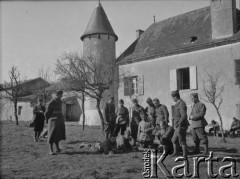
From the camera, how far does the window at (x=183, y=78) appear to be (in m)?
17.1

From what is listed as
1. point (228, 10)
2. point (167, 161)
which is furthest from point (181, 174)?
point (228, 10)

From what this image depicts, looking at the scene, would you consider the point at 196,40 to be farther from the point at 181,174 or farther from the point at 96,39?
the point at 181,174

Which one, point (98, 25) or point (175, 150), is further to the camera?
point (98, 25)

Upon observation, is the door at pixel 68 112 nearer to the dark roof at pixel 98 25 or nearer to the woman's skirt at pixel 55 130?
the dark roof at pixel 98 25

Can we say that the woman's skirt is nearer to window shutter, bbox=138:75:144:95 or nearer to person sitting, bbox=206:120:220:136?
person sitting, bbox=206:120:220:136

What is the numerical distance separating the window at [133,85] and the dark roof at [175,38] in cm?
130

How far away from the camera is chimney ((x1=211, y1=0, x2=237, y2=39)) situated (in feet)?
53.4

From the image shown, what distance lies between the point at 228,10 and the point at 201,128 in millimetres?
11017

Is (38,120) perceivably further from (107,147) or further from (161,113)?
(161,113)

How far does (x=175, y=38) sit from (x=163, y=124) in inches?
493

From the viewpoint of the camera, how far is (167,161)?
6.92 metres

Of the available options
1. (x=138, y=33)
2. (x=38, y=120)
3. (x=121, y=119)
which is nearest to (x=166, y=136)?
(x=121, y=119)

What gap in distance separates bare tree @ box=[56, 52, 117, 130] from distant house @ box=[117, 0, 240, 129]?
349 centimetres

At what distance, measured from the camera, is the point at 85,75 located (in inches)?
634
